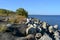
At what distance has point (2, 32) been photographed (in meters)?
17.9

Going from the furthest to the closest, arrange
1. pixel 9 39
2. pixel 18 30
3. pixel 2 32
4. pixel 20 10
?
pixel 20 10, pixel 18 30, pixel 2 32, pixel 9 39

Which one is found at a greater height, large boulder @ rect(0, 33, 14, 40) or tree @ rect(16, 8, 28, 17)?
tree @ rect(16, 8, 28, 17)

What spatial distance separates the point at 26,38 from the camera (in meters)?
16.4

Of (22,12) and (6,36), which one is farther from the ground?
(22,12)

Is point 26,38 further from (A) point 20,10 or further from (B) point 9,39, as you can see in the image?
(A) point 20,10

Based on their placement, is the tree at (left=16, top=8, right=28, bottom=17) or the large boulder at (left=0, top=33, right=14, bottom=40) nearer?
the large boulder at (left=0, top=33, right=14, bottom=40)

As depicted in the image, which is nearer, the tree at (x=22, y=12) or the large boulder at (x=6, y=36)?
the large boulder at (x=6, y=36)

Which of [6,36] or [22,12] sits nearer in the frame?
[6,36]

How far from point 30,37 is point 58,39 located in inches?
139

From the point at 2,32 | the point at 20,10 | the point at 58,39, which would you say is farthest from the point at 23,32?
the point at 20,10

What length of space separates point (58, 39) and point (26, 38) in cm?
389

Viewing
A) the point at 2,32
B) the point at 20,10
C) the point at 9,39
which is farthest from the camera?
the point at 20,10

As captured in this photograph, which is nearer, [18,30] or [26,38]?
[26,38]

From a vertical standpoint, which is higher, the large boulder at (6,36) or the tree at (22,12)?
the tree at (22,12)
